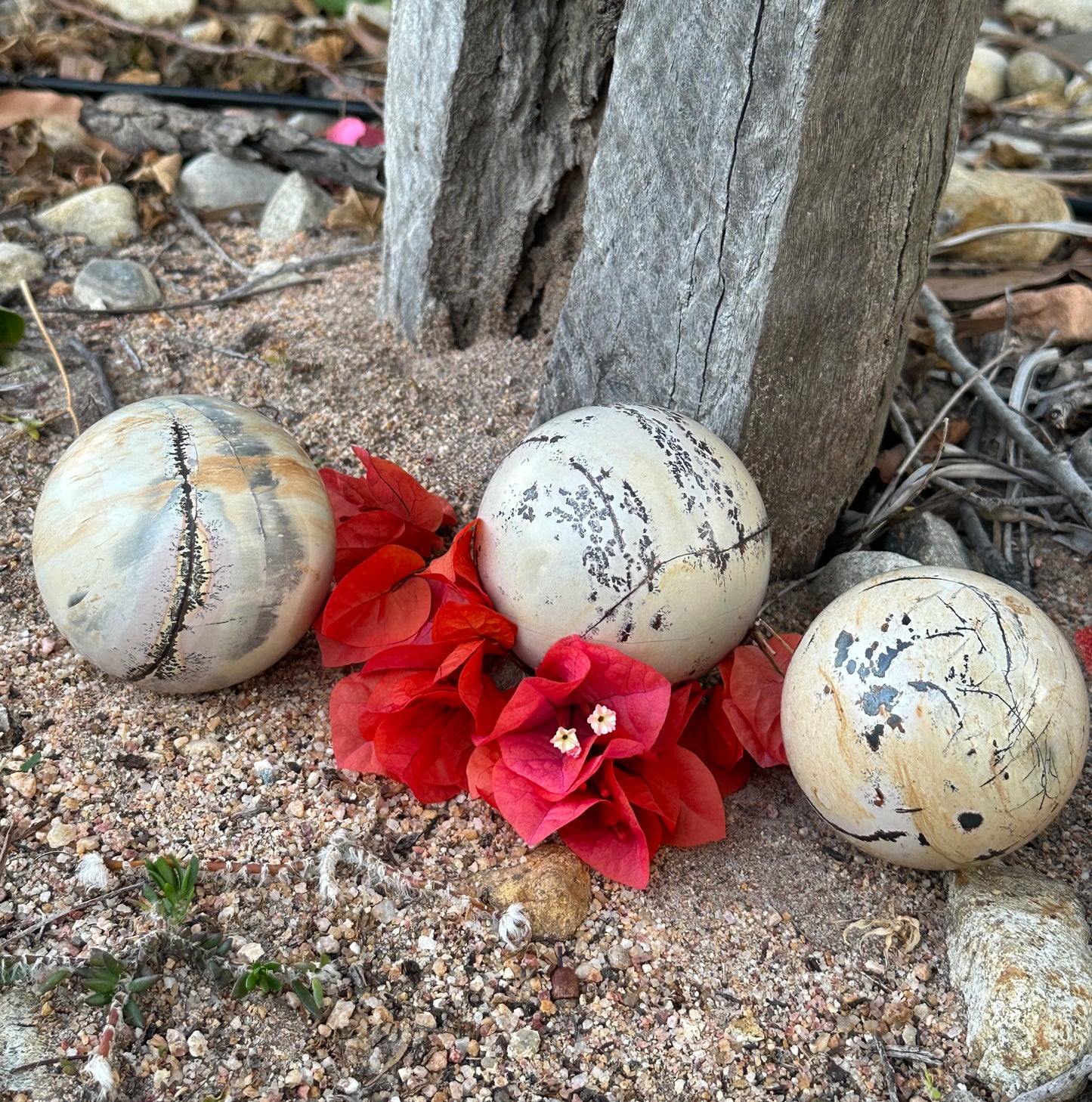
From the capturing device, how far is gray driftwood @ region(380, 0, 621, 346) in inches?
131

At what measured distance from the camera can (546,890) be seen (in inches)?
91.7

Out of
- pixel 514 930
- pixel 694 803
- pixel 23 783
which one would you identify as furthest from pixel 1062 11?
pixel 23 783

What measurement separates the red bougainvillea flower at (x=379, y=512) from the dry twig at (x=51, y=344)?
3.43 ft

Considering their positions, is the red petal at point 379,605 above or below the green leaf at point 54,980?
above

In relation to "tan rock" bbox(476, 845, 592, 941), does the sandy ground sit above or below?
below

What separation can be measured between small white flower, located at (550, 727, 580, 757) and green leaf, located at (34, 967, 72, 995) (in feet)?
3.58

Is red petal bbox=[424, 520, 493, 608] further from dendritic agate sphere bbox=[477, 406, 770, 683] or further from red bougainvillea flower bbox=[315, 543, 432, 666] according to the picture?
red bougainvillea flower bbox=[315, 543, 432, 666]

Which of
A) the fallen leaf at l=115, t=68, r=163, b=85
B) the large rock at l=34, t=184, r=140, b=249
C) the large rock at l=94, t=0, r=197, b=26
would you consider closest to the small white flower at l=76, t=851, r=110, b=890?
the large rock at l=34, t=184, r=140, b=249

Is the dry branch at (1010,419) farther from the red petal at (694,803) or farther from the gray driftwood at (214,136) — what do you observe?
the gray driftwood at (214,136)

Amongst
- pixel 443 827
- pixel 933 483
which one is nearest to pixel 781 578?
pixel 933 483

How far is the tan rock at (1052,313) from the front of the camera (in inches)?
152

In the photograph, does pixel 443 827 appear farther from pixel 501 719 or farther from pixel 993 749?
pixel 993 749

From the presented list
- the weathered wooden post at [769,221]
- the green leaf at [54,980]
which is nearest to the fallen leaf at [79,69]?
the weathered wooden post at [769,221]

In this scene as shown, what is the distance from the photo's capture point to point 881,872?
98.8 inches
